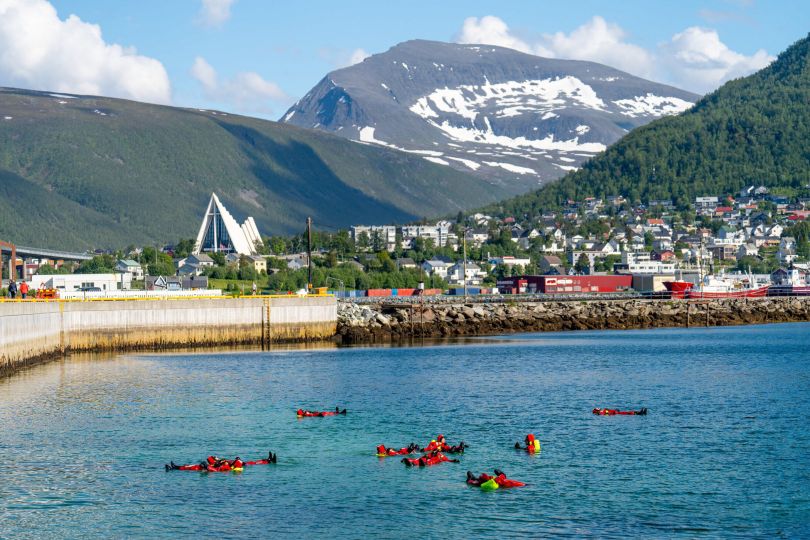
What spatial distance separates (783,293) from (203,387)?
5060 inches

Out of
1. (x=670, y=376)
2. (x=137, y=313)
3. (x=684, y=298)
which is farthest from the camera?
(x=684, y=298)

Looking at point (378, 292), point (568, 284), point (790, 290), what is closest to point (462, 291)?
point (568, 284)

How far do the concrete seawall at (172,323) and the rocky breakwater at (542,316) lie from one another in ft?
14.2

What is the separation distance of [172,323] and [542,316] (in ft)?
148

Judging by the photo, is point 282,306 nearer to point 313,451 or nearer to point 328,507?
point 313,451

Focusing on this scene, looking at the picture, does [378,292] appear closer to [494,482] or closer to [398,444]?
[398,444]

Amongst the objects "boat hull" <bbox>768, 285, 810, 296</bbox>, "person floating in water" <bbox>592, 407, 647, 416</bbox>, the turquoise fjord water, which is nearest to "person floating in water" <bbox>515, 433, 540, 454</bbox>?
the turquoise fjord water

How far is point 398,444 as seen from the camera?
5056cm

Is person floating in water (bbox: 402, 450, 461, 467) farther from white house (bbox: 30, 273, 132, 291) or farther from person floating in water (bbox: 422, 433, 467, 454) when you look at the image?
white house (bbox: 30, 273, 132, 291)

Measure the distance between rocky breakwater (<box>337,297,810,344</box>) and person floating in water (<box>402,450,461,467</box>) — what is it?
61.0 metres

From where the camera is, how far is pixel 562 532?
36.8 metres

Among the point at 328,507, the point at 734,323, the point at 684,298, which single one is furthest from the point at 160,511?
the point at 684,298

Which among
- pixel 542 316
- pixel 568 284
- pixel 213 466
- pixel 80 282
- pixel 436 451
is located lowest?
pixel 213 466

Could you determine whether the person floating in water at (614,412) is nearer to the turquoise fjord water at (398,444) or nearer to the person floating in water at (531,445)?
the turquoise fjord water at (398,444)
